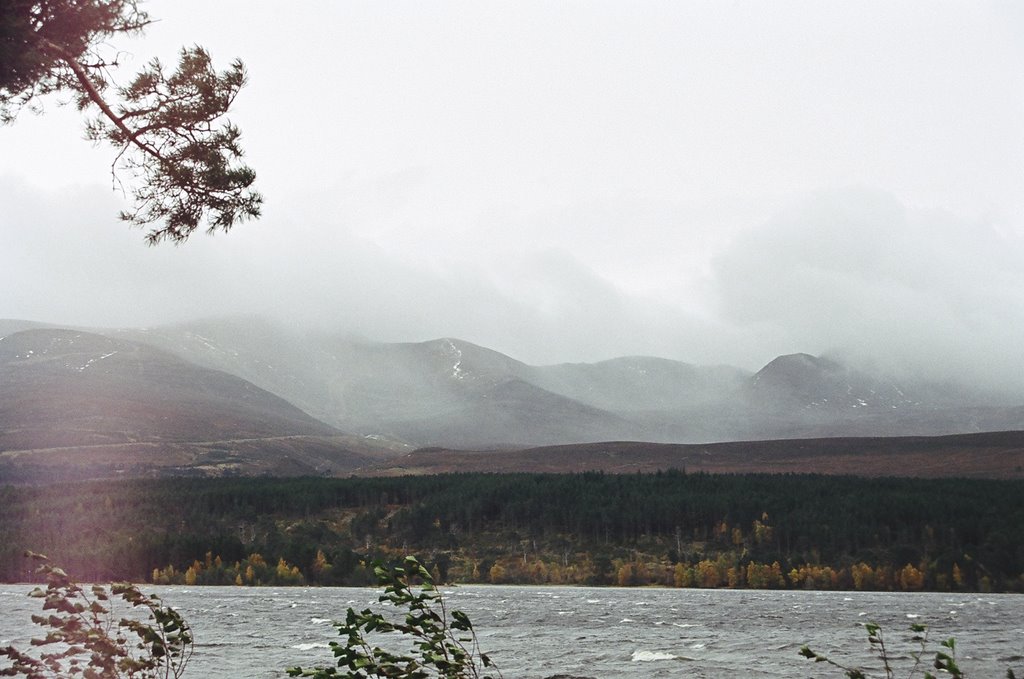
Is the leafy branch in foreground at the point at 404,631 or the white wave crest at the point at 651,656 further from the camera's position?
the white wave crest at the point at 651,656

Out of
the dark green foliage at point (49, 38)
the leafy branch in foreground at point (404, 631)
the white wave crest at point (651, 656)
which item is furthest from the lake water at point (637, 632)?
the leafy branch in foreground at point (404, 631)

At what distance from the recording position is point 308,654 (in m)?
66.2

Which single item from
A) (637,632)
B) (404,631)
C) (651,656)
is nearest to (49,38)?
(404,631)

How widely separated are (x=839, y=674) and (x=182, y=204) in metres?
46.1

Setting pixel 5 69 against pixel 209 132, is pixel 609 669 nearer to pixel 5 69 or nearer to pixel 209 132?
pixel 209 132

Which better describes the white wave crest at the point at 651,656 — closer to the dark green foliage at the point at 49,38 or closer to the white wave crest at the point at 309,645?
the white wave crest at the point at 309,645

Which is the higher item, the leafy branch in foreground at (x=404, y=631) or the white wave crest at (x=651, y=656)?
the leafy branch in foreground at (x=404, y=631)

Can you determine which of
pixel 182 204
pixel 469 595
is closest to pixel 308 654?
pixel 182 204

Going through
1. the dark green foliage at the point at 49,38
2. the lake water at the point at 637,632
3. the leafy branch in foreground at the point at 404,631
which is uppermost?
the dark green foliage at the point at 49,38

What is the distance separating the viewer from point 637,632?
89.9m

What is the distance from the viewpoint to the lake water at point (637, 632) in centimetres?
6216

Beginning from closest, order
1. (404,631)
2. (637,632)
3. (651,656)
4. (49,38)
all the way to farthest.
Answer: (404,631), (49,38), (651,656), (637,632)

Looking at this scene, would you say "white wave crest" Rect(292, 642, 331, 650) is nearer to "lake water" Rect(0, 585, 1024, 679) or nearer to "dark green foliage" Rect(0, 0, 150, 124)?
"lake water" Rect(0, 585, 1024, 679)

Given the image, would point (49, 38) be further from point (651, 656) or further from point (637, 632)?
point (637, 632)
